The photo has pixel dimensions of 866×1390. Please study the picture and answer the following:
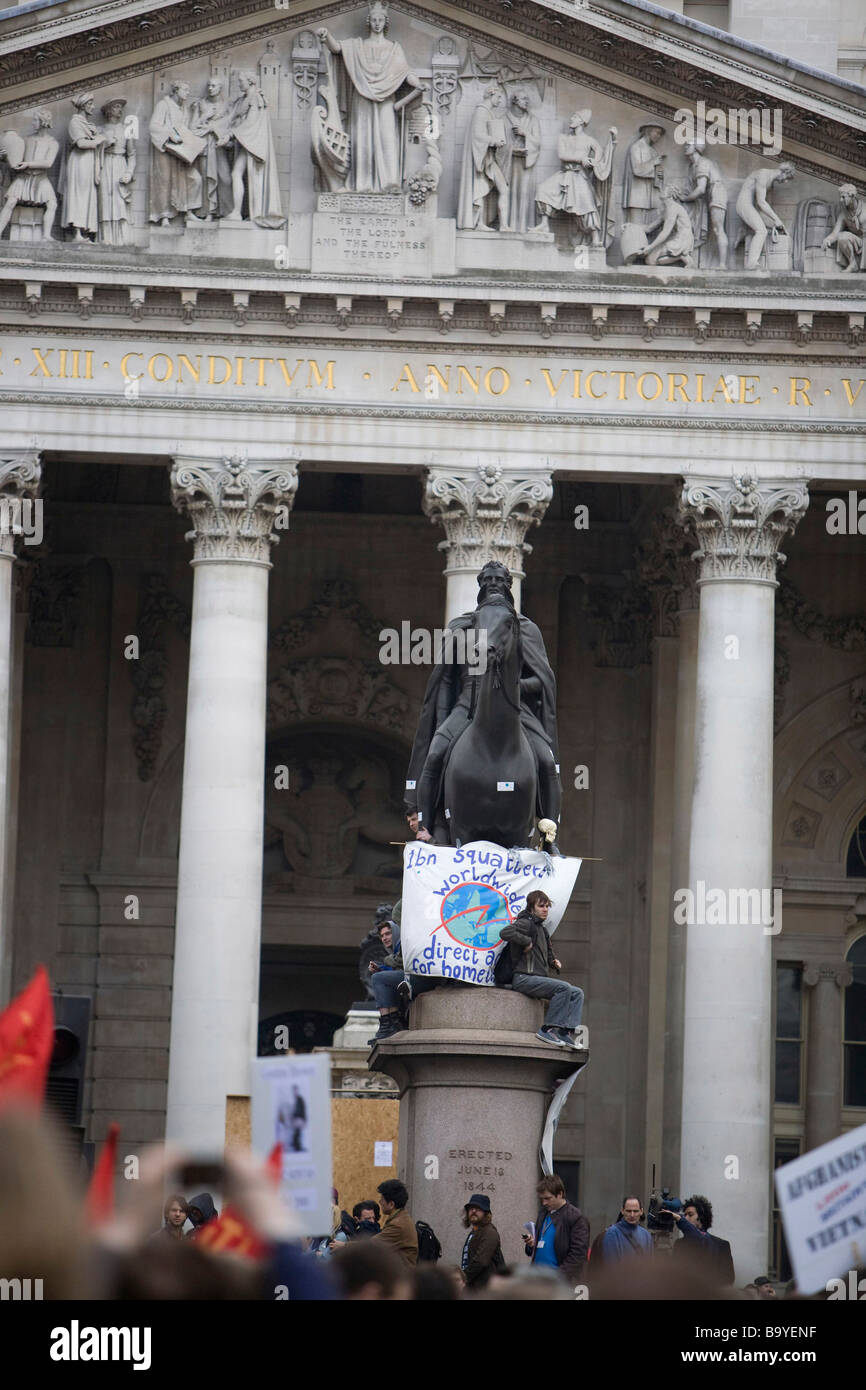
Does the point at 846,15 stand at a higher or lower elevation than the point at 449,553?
higher

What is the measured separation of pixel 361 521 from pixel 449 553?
8.95 metres

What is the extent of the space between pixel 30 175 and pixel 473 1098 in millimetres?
22573

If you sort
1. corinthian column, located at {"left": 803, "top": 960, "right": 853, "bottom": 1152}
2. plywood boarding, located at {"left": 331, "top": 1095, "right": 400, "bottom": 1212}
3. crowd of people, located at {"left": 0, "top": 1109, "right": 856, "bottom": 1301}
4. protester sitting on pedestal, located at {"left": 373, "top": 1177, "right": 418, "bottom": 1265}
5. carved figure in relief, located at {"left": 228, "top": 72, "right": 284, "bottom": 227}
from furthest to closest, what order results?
corinthian column, located at {"left": 803, "top": 960, "right": 853, "bottom": 1152}, carved figure in relief, located at {"left": 228, "top": 72, "right": 284, "bottom": 227}, plywood boarding, located at {"left": 331, "top": 1095, "right": 400, "bottom": 1212}, protester sitting on pedestal, located at {"left": 373, "top": 1177, "right": 418, "bottom": 1265}, crowd of people, located at {"left": 0, "top": 1109, "right": 856, "bottom": 1301}

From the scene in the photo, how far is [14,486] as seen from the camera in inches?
1508

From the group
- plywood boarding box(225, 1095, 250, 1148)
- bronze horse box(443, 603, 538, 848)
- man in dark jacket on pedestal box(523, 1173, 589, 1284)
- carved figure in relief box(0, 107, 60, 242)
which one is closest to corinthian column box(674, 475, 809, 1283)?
plywood boarding box(225, 1095, 250, 1148)

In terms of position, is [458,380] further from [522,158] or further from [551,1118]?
[551,1118]

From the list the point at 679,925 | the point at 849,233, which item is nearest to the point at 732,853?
the point at 679,925

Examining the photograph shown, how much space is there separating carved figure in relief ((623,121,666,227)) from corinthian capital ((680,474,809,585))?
13.4 feet

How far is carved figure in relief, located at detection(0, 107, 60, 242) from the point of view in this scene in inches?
1486

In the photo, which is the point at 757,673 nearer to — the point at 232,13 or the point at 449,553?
the point at 449,553

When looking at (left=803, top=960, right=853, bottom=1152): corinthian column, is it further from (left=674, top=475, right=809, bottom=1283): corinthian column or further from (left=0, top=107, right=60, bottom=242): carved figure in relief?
(left=0, top=107, right=60, bottom=242): carved figure in relief
